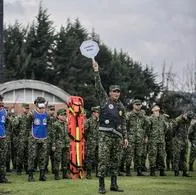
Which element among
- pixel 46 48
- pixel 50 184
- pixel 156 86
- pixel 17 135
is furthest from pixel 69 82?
pixel 50 184

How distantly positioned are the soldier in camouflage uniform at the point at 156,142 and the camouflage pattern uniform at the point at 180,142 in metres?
0.34

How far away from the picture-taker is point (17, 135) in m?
16.4

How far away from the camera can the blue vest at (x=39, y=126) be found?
13.2 m

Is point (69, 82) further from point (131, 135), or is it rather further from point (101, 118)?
point (101, 118)

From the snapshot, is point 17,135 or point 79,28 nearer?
point 17,135

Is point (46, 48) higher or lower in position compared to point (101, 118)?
higher

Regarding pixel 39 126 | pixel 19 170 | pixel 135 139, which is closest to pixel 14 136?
pixel 19 170

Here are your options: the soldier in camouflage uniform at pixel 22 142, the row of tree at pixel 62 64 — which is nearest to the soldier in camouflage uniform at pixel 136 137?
the soldier in camouflage uniform at pixel 22 142

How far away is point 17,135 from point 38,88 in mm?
26739

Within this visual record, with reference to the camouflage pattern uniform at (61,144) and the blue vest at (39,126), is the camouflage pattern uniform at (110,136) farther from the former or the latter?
the camouflage pattern uniform at (61,144)

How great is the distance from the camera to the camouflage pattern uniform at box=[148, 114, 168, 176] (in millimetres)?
14781

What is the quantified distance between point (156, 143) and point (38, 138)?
350cm

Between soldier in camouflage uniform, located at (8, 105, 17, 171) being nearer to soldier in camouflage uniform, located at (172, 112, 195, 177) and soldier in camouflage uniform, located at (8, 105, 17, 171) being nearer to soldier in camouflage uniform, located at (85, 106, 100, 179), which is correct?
soldier in camouflage uniform, located at (85, 106, 100, 179)

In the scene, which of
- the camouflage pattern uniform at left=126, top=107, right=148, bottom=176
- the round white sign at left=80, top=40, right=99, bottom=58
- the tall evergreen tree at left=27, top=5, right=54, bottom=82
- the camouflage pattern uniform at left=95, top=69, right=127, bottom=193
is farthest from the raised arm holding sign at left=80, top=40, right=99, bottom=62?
the tall evergreen tree at left=27, top=5, right=54, bottom=82
